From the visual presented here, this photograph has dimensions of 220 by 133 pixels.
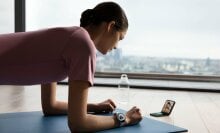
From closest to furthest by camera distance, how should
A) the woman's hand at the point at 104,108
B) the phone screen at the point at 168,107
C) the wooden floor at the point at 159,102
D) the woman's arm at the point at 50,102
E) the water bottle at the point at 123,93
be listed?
the woman's arm at the point at 50,102
the woman's hand at the point at 104,108
the wooden floor at the point at 159,102
the phone screen at the point at 168,107
the water bottle at the point at 123,93

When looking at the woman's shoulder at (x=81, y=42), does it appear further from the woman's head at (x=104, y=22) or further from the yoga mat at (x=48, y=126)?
the yoga mat at (x=48, y=126)

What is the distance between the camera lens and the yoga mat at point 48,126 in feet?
5.43

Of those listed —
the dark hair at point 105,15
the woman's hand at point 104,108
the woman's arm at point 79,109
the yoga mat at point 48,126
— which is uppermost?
the dark hair at point 105,15

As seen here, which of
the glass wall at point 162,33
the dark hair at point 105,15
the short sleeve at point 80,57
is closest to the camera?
the short sleeve at point 80,57

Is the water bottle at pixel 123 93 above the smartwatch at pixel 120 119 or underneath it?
underneath

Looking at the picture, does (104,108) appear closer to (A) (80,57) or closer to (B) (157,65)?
(A) (80,57)

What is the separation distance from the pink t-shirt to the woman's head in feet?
0.46

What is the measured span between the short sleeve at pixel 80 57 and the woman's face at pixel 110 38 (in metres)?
0.20

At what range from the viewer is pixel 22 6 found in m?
4.52

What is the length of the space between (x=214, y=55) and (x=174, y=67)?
51cm

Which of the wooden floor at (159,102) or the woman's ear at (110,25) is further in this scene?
the wooden floor at (159,102)

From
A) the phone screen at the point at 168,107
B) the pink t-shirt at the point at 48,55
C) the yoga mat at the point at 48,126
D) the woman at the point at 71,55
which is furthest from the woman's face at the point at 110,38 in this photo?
the phone screen at the point at 168,107

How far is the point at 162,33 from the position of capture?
173 inches

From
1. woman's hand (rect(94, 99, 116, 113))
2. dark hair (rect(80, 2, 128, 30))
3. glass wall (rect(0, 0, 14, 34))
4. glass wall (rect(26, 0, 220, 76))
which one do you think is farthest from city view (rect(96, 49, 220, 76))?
dark hair (rect(80, 2, 128, 30))
